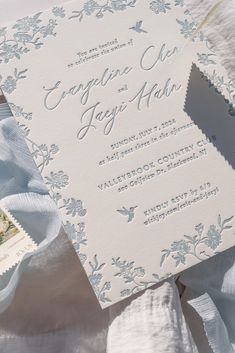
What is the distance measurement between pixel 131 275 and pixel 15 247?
0.12 m

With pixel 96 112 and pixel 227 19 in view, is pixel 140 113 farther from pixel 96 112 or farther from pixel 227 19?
pixel 227 19

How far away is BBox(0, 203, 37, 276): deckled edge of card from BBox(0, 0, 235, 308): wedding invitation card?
0.05 metres

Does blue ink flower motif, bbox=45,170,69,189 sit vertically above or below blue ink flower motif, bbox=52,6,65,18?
below

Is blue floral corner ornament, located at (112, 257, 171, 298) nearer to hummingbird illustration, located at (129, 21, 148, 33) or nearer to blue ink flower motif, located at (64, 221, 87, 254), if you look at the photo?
blue ink flower motif, located at (64, 221, 87, 254)

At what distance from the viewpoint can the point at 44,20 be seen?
0.52m

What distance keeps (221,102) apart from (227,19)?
0.10m

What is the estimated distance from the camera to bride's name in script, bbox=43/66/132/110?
49 centimetres

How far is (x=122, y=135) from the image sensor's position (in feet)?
1.61

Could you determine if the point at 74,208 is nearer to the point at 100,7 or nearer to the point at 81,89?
the point at 81,89

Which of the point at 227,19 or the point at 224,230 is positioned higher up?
the point at 227,19

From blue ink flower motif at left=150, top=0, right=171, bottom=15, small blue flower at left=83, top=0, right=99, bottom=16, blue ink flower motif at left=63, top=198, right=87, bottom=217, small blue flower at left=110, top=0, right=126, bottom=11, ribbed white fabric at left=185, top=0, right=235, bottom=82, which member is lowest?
blue ink flower motif at left=63, top=198, right=87, bottom=217

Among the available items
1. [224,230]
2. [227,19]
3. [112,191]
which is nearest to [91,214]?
[112,191]

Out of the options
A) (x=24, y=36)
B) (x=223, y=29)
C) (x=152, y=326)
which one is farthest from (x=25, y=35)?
(x=152, y=326)

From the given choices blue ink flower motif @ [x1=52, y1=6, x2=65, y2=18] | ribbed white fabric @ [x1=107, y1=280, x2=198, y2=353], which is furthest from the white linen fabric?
blue ink flower motif @ [x1=52, y1=6, x2=65, y2=18]
